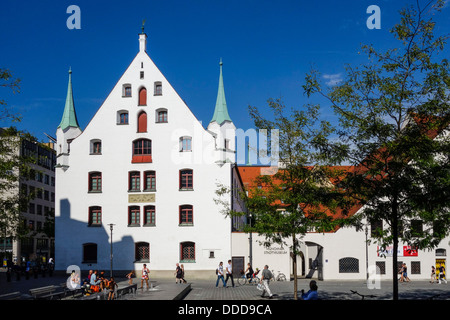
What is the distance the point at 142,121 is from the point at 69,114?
8550mm

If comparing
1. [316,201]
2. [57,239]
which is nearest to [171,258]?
[57,239]

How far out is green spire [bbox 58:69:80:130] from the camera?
164ft

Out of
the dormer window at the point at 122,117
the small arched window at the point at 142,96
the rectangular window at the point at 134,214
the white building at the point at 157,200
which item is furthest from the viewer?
the dormer window at the point at 122,117

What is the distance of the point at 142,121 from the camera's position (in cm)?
4725

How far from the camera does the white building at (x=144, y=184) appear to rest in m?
45.3

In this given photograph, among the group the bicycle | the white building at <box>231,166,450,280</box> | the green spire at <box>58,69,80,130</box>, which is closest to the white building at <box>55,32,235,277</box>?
the white building at <box>231,166,450,280</box>

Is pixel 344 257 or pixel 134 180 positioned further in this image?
pixel 134 180

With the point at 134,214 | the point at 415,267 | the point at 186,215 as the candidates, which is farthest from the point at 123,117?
the point at 415,267

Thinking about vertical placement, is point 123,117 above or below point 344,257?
above

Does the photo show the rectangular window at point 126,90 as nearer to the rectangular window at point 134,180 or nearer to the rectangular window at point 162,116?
the rectangular window at point 162,116

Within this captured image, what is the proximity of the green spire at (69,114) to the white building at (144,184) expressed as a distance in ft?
11.1

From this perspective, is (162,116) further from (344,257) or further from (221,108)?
(344,257)

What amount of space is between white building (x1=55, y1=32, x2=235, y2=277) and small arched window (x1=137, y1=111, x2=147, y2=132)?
89 mm

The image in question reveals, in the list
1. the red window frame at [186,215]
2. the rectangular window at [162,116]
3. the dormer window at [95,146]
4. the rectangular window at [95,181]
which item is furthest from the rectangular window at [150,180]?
the dormer window at [95,146]
